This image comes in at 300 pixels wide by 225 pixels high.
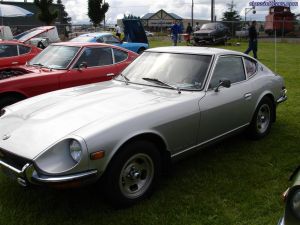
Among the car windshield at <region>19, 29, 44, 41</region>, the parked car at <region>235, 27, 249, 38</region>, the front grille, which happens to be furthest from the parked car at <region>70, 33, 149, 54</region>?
the parked car at <region>235, 27, 249, 38</region>

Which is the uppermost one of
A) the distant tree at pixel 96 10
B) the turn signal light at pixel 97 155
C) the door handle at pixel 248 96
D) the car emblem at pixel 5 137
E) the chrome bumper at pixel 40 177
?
the distant tree at pixel 96 10

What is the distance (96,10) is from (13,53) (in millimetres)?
27441

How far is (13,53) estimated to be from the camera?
983 cm

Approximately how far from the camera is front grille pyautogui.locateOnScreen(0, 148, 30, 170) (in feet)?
10.7

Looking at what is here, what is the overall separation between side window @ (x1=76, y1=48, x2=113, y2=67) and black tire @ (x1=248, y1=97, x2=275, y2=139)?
338cm

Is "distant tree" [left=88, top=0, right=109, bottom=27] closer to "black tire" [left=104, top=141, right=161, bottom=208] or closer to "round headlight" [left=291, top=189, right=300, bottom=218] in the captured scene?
"black tire" [left=104, top=141, right=161, bottom=208]

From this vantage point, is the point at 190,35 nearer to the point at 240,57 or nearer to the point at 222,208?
the point at 240,57

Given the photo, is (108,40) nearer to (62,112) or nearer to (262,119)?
(262,119)

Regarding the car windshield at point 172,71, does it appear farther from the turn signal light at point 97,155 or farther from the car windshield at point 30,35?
the car windshield at point 30,35

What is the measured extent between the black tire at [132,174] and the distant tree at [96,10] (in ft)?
112

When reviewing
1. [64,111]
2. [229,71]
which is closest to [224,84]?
[229,71]

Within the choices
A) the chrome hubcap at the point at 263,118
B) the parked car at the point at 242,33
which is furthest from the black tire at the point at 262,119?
the parked car at the point at 242,33

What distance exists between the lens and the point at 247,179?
4312 millimetres

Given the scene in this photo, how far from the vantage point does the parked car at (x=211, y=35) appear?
2620 cm
